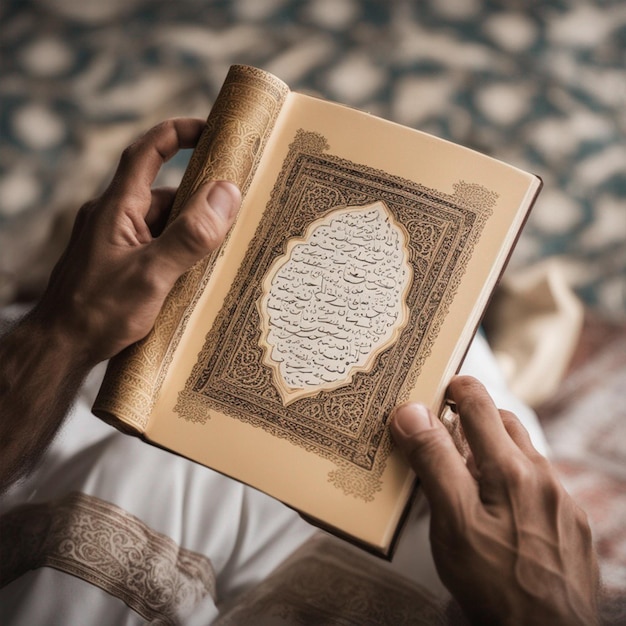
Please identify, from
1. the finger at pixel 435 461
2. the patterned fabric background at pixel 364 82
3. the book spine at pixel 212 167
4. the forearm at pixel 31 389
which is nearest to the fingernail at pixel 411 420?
the finger at pixel 435 461

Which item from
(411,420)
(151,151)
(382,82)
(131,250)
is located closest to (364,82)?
(382,82)

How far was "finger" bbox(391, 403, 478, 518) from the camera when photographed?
51cm

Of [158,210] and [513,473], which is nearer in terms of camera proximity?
[513,473]

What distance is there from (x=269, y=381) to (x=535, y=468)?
0.23 metres

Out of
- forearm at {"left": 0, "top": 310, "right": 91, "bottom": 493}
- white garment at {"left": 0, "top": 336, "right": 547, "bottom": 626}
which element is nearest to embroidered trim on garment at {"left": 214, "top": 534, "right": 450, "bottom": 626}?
white garment at {"left": 0, "top": 336, "right": 547, "bottom": 626}

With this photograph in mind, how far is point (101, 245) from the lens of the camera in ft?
2.04

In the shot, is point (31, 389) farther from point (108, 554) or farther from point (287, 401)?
point (287, 401)

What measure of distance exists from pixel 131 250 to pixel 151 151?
13 cm

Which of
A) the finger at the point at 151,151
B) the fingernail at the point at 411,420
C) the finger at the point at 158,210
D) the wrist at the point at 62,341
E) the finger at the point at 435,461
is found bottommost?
the wrist at the point at 62,341

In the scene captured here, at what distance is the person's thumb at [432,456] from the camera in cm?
Result: 51

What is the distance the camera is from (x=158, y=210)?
2.33ft

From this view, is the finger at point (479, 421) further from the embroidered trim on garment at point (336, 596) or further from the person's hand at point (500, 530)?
the embroidered trim on garment at point (336, 596)

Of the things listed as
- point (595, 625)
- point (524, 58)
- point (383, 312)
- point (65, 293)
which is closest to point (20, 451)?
point (65, 293)

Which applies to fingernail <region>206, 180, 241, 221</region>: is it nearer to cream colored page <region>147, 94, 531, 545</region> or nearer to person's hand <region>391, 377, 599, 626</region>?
cream colored page <region>147, 94, 531, 545</region>
